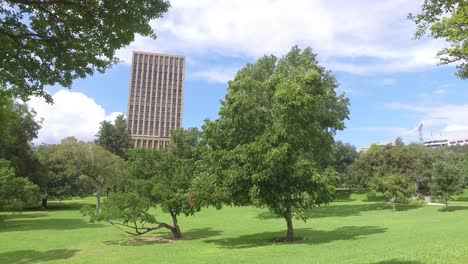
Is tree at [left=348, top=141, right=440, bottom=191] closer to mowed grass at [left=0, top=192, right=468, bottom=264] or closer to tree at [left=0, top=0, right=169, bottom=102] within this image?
mowed grass at [left=0, top=192, right=468, bottom=264]

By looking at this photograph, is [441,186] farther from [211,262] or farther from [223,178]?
[211,262]

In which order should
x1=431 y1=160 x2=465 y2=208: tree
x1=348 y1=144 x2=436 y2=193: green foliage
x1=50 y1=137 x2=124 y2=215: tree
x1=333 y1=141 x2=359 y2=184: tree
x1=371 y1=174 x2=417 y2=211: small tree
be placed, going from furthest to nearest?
x1=333 y1=141 x2=359 y2=184: tree, x1=348 y1=144 x2=436 y2=193: green foliage, x1=50 y1=137 x2=124 y2=215: tree, x1=371 y1=174 x2=417 y2=211: small tree, x1=431 y1=160 x2=465 y2=208: tree

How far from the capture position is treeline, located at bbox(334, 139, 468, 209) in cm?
3428

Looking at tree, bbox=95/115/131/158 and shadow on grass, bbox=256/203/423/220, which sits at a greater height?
tree, bbox=95/115/131/158

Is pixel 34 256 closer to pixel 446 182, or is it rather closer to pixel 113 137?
pixel 446 182

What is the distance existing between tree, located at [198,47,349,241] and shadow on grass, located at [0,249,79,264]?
285 inches

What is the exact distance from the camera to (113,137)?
84.2m

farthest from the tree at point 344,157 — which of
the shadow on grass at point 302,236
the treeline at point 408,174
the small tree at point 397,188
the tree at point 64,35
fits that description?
the tree at point 64,35

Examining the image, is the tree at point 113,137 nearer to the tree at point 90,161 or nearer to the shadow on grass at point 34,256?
the tree at point 90,161

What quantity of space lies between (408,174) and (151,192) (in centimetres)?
3378

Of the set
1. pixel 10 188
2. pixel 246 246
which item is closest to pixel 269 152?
pixel 246 246

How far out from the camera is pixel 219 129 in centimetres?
2062

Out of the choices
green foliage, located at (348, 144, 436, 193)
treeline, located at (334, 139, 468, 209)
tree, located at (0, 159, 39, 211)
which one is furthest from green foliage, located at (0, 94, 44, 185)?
green foliage, located at (348, 144, 436, 193)

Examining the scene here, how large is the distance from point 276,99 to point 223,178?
4713 millimetres
